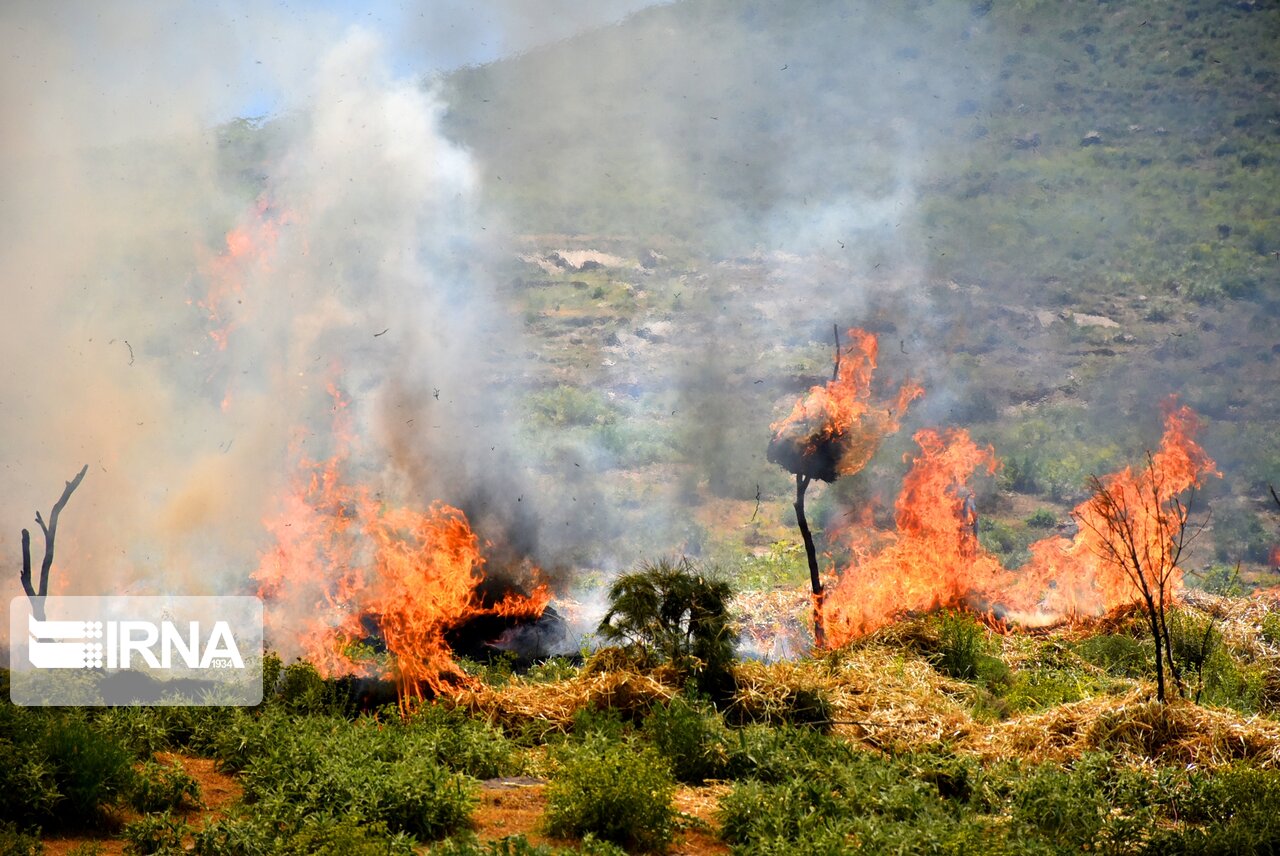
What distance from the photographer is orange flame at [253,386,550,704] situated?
10.4m

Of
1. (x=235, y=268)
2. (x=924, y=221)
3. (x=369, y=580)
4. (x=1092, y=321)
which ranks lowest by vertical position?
(x=369, y=580)

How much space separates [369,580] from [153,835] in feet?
15.0

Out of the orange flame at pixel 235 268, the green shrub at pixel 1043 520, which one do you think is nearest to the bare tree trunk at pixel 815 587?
the orange flame at pixel 235 268

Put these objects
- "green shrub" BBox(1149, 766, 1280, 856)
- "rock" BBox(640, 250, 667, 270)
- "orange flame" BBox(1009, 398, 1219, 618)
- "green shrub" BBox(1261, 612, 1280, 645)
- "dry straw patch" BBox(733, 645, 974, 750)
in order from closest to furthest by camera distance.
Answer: "green shrub" BBox(1149, 766, 1280, 856), "dry straw patch" BBox(733, 645, 974, 750), "green shrub" BBox(1261, 612, 1280, 645), "orange flame" BBox(1009, 398, 1219, 618), "rock" BBox(640, 250, 667, 270)

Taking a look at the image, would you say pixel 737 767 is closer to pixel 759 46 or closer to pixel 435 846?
pixel 435 846

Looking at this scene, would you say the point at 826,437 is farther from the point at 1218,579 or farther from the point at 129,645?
the point at 1218,579

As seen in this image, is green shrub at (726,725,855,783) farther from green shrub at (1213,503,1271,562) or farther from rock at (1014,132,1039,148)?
rock at (1014,132,1039,148)

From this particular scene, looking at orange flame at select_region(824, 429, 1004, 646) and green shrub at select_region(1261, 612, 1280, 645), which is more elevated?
orange flame at select_region(824, 429, 1004, 646)

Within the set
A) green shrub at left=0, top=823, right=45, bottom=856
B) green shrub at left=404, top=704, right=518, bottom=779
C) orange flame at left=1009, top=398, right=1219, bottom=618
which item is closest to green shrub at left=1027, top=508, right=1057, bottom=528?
orange flame at left=1009, top=398, right=1219, bottom=618

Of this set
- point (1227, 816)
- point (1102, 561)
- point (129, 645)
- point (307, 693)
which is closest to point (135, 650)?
point (129, 645)

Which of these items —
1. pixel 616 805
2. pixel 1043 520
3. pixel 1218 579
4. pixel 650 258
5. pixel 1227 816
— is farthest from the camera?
pixel 650 258

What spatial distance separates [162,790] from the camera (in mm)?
7668

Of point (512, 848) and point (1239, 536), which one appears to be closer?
point (512, 848)

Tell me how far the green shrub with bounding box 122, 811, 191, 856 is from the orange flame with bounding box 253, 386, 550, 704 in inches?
120
